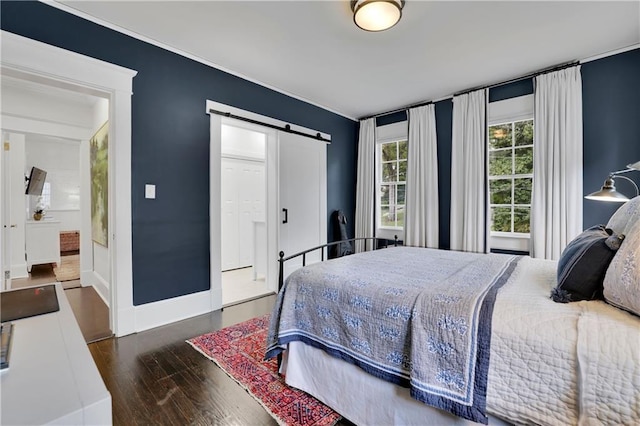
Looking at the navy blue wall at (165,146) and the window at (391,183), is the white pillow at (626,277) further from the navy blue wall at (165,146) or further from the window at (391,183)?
the window at (391,183)

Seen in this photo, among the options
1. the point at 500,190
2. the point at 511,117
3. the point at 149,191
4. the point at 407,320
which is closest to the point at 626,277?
the point at 407,320

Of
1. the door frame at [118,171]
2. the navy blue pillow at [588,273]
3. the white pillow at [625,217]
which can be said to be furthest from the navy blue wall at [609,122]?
the door frame at [118,171]

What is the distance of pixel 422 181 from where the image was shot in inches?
165

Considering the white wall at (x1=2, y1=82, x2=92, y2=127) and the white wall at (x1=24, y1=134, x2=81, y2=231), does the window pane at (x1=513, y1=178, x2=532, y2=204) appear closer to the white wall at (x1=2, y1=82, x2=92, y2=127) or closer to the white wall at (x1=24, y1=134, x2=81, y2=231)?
the white wall at (x1=2, y1=82, x2=92, y2=127)

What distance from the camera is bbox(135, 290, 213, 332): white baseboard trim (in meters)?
2.74

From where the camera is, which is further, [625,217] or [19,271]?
[19,271]

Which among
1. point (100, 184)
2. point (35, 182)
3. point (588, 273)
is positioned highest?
point (35, 182)

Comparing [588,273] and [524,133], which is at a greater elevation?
[524,133]

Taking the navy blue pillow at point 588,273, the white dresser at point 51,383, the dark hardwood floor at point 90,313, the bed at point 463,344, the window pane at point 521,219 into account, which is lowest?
the dark hardwood floor at point 90,313

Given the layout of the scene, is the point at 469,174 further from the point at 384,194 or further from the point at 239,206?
the point at 239,206

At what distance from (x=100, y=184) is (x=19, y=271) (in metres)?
2.85

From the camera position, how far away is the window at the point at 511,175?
3.54m

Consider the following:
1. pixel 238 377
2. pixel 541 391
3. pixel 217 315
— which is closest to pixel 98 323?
pixel 217 315

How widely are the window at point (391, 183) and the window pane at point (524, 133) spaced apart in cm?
150
